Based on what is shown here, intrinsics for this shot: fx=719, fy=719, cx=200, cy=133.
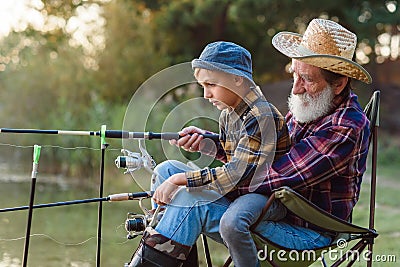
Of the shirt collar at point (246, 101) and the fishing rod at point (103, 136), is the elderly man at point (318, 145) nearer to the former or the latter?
the shirt collar at point (246, 101)

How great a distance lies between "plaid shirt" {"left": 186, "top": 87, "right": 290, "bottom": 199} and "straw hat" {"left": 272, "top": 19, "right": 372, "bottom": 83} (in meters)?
0.24

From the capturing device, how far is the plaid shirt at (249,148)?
2.15 meters

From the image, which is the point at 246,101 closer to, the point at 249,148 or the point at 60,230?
the point at 249,148

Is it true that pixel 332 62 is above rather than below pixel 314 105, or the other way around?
above

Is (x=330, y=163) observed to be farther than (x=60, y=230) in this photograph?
No

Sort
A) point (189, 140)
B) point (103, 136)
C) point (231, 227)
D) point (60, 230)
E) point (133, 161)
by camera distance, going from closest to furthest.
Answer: point (231, 227)
point (103, 136)
point (133, 161)
point (189, 140)
point (60, 230)

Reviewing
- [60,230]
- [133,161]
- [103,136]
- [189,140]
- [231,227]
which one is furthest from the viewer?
[60,230]

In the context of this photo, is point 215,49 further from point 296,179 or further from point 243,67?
point 296,179

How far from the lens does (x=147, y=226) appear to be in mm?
2334

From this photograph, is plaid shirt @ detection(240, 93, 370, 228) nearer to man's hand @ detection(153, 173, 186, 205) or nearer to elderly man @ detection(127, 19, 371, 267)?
elderly man @ detection(127, 19, 371, 267)

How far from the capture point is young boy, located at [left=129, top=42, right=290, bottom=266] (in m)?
2.14

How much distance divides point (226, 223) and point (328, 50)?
2.45ft

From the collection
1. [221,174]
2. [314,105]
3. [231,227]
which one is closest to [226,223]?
[231,227]

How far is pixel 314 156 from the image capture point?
224 cm
